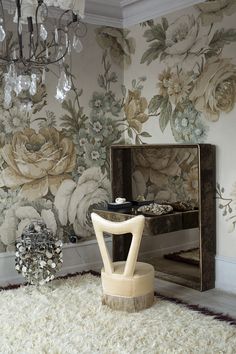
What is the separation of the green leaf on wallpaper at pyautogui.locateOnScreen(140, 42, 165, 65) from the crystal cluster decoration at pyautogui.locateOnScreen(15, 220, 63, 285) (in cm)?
187

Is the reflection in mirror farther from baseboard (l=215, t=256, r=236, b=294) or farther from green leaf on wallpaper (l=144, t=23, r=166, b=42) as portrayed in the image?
green leaf on wallpaper (l=144, t=23, r=166, b=42)

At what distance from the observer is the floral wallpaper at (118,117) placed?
348 cm

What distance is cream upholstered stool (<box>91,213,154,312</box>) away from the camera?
3002 mm

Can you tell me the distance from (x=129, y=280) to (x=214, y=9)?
7.27ft

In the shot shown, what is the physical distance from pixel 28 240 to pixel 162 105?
169 centimetres

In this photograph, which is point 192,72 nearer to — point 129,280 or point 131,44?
point 131,44

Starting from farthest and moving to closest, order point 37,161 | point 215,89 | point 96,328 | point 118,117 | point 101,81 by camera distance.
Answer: point 118,117 < point 101,81 < point 37,161 < point 215,89 < point 96,328

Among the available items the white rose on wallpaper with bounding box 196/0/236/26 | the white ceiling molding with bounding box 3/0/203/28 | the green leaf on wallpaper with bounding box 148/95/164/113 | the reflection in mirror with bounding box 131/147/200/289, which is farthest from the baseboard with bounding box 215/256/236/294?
the white ceiling molding with bounding box 3/0/203/28

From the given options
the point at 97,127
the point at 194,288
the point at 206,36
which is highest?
the point at 206,36

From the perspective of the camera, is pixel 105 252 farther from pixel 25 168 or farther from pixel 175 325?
pixel 25 168

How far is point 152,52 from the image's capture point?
13.1ft

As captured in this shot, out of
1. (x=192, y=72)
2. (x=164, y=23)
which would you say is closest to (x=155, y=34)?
(x=164, y=23)

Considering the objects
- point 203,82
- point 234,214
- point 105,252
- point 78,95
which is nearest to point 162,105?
point 203,82

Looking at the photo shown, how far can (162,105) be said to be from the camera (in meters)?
3.96
